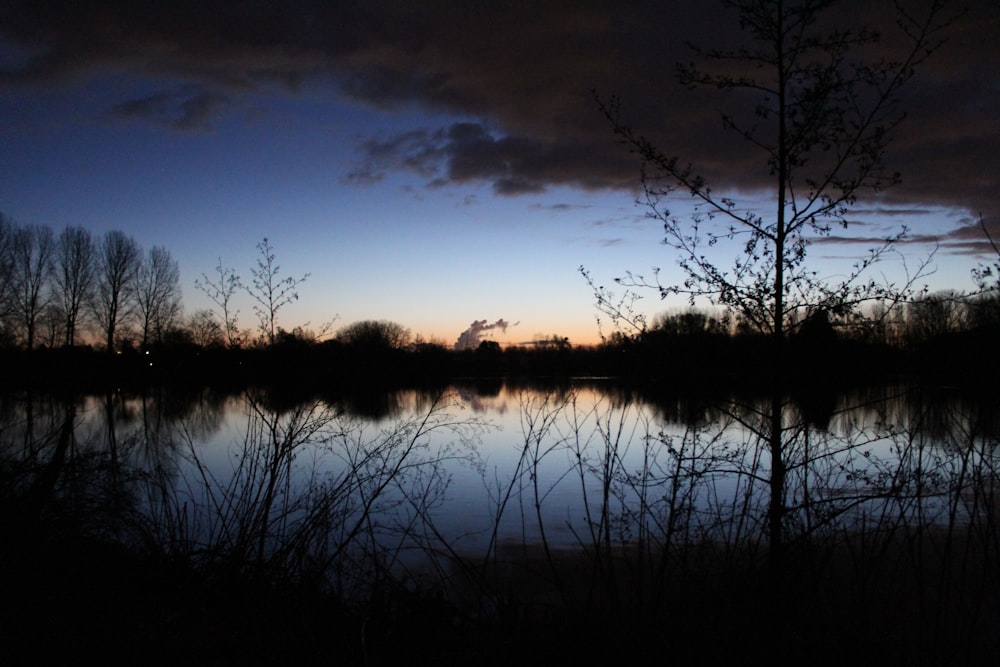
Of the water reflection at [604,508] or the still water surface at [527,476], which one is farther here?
the still water surface at [527,476]

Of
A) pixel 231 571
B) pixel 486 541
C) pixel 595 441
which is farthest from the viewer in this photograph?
pixel 595 441

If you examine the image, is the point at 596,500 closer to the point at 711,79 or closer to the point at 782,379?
the point at 782,379

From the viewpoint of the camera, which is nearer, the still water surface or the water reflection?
the water reflection

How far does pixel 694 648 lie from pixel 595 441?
45.9 ft

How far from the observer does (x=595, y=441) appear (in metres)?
17.8

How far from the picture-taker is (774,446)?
14.0 feet

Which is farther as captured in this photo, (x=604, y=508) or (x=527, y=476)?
(x=527, y=476)

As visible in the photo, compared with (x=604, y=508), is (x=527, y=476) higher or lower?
lower

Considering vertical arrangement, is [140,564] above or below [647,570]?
above

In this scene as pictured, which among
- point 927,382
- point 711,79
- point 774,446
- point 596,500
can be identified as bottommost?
point 596,500

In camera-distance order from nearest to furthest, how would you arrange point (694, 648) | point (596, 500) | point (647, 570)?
point (694, 648), point (647, 570), point (596, 500)

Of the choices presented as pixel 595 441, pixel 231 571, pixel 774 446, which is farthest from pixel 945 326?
pixel 595 441

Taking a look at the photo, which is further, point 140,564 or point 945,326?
point 140,564

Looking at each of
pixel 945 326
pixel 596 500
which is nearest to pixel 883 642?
pixel 945 326
